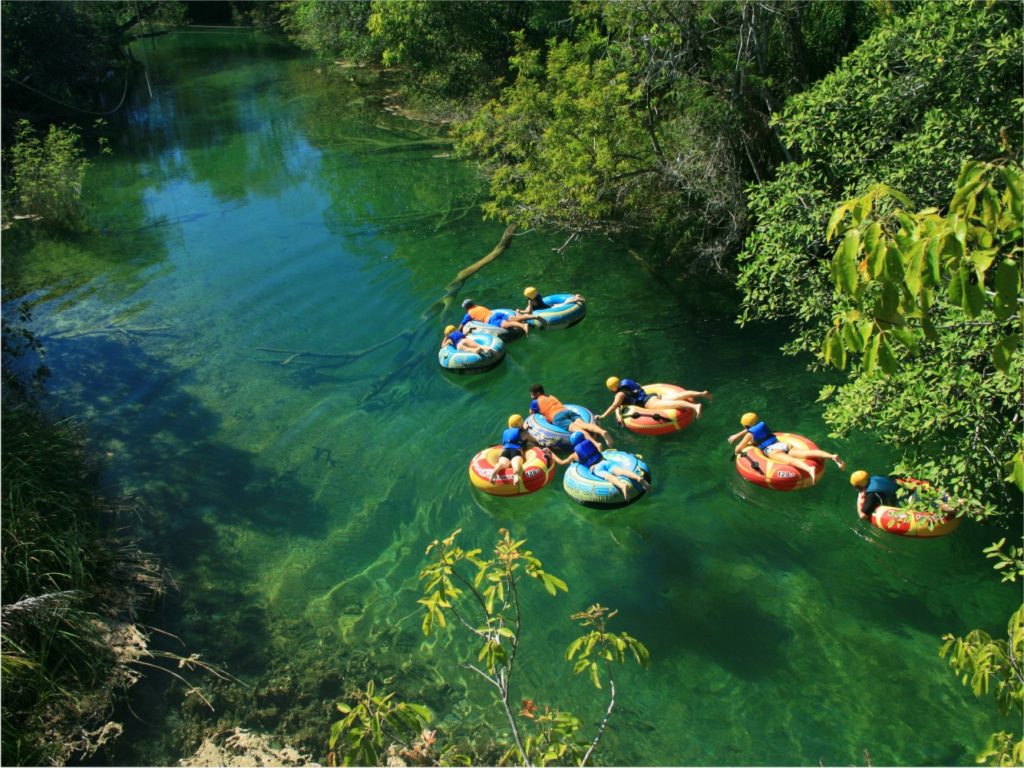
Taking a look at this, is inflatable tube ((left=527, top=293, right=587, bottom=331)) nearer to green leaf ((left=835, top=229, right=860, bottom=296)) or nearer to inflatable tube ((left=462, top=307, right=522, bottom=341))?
inflatable tube ((left=462, top=307, right=522, bottom=341))

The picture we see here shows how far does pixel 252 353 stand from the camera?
49.3 ft

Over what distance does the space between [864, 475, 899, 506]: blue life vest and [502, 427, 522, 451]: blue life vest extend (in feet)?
14.2

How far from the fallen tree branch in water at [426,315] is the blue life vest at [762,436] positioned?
6206mm

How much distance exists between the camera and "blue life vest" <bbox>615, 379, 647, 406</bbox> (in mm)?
11930

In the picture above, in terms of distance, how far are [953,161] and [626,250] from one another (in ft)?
27.2

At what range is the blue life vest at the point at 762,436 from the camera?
1074 cm

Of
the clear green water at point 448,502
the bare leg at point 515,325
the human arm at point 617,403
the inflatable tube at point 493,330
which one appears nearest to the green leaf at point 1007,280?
the clear green water at point 448,502

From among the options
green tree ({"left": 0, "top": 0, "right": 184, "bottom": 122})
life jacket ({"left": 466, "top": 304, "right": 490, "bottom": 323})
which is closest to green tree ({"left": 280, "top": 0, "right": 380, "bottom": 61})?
green tree ({"left": 0, "top": 0, "right": 184, "bottom": 122})

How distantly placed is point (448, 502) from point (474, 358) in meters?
3.17

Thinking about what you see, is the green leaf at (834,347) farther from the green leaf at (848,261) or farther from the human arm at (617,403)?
the human arm at (617,403)

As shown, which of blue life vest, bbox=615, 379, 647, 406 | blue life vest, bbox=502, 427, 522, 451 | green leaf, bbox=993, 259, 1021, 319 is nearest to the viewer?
green leaf, bbox=993, 259, 1021, 319

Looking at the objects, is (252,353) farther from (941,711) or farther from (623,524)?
(941,711)

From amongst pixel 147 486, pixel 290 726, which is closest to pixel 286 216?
pixel 147 486

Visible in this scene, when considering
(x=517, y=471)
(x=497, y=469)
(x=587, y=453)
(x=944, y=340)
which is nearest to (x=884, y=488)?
(x=944, y=340)
